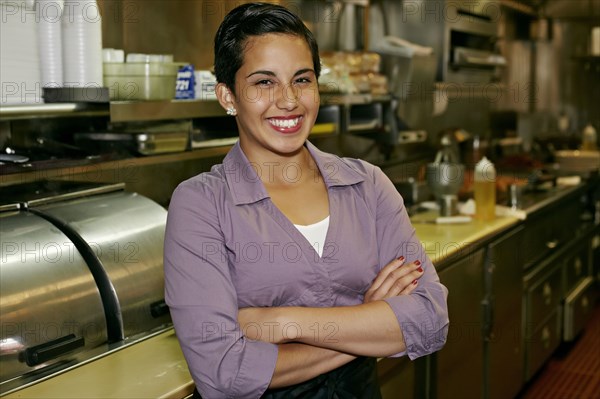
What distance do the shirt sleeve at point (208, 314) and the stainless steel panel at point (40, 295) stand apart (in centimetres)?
47

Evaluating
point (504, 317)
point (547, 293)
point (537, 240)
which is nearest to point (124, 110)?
point (504, 317)

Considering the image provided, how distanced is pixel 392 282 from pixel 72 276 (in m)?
0.86

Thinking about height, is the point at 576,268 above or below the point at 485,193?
below

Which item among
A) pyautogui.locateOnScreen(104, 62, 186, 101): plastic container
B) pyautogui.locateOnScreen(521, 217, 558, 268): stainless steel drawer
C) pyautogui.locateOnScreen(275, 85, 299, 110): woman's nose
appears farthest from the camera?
pyautogui.locateOnScreen(521, 217, 558, 268): stainless steel drawer

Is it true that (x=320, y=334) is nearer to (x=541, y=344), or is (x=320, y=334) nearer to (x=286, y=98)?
(x=286, y=98)

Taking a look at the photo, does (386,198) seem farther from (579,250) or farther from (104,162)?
(579,250)

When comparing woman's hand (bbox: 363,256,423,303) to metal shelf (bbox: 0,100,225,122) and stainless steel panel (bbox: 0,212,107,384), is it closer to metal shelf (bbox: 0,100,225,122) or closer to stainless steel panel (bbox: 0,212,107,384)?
stainless steel panel (bbox: 0,212,107,384)

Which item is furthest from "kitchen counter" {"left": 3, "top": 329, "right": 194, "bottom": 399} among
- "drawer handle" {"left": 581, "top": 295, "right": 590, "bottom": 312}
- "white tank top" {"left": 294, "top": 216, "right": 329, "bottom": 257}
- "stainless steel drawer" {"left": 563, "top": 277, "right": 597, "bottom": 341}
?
"drawer handle" {"left": 581, "top": 295, "right": 590, "bottom": 312}

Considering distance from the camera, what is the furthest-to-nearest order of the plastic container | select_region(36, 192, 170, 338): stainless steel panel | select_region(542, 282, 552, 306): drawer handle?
select_region(542, 282, 552, 306): drawer handle → the plastic container → select_region(36, 192, 170, 338): stainless steel panel

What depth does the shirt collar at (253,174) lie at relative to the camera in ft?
5.89

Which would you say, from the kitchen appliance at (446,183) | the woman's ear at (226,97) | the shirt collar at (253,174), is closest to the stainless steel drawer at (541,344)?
the kitchen appliance at (446,183)

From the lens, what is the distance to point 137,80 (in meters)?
2.50

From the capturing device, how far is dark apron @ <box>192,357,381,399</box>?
1780 mm

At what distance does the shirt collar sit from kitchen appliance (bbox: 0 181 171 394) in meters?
0.57
